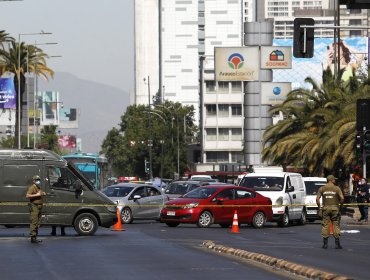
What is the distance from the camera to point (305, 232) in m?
39.1

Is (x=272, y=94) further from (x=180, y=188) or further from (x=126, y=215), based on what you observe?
(x=126, y=215)

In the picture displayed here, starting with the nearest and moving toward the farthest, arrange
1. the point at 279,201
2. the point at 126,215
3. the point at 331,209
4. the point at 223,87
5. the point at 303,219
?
the point at 331,209 → the point at 279,201 → the point at 126,215 → the point at 303,219 → the point at 223,87

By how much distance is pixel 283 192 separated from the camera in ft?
144

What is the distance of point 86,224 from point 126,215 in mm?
10494

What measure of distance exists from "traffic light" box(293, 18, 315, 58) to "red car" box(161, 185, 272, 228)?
25.3ft

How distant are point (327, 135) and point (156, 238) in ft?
97.9

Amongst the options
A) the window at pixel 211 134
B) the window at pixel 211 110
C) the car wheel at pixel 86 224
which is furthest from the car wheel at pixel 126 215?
the window at pixel 211 134

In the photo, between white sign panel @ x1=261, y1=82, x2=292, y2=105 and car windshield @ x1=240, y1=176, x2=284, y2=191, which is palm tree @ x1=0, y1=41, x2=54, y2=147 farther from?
car windshield @ x1=240, y1=176, x2=284, y2=191

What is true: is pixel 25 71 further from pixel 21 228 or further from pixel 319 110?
pixel 21 228

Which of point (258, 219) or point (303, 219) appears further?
point (303, 219)

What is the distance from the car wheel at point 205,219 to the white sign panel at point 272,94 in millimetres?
44095

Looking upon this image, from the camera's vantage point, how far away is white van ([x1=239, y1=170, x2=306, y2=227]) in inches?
1708

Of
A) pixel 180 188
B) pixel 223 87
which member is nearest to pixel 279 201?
pixel 180 188

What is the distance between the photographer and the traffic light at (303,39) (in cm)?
3422
